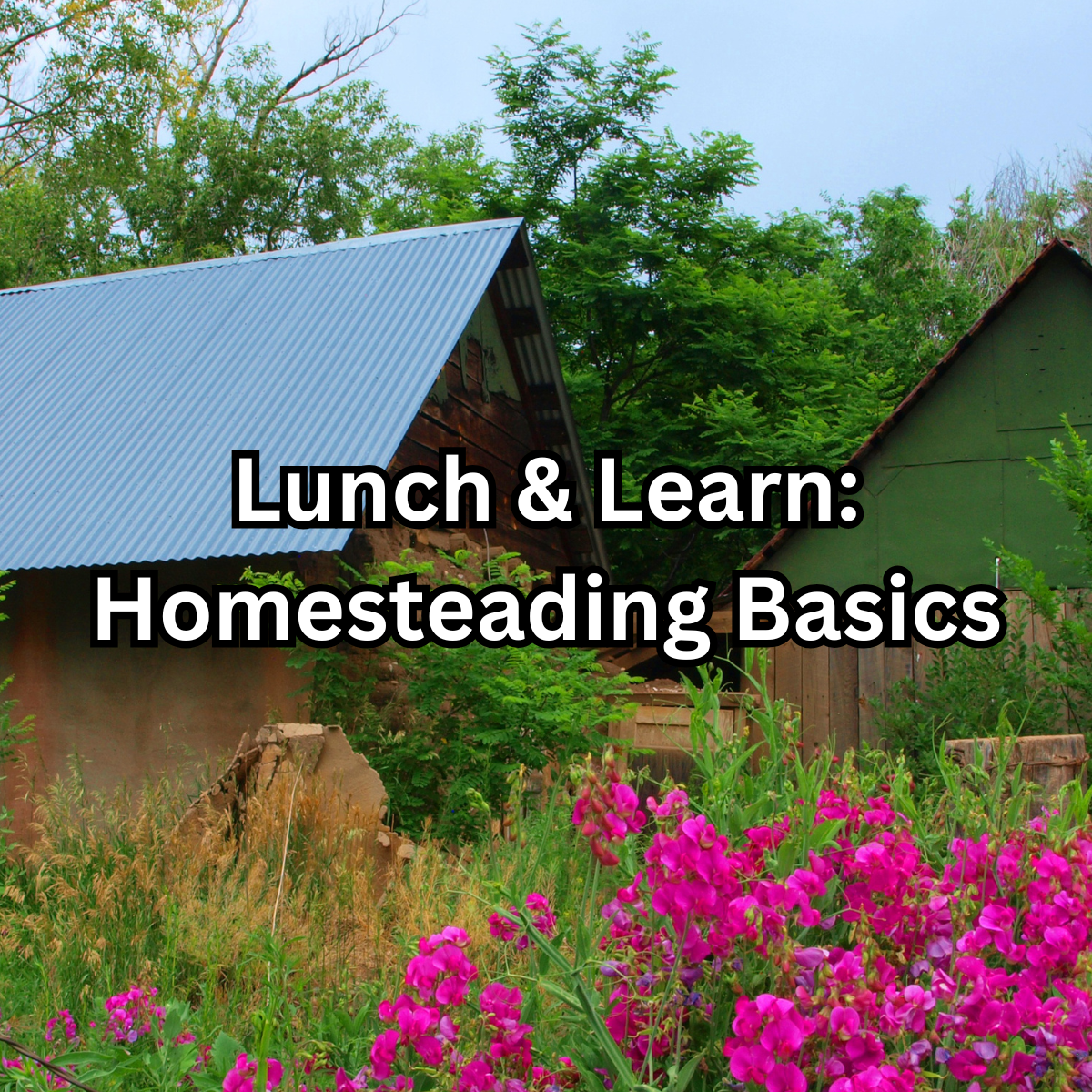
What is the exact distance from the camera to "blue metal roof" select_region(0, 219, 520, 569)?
8141 mm

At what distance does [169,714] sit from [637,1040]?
22.2ft

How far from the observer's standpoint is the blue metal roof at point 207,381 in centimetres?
814

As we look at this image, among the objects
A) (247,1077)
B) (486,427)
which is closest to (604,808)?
(247,1077)

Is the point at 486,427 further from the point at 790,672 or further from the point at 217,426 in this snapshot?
the point at 790,672

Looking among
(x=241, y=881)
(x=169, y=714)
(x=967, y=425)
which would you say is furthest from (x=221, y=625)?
(x=967, y=425)

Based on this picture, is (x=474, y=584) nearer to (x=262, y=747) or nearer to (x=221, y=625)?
(x=221, y=625)

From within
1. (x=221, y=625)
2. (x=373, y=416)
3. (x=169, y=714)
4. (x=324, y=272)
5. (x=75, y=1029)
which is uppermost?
(x=324, y=272)

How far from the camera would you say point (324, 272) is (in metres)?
11.3

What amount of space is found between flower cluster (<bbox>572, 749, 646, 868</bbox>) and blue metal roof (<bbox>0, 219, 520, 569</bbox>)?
17.7 feet

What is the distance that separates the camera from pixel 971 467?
32.1ft

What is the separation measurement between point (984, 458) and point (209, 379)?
648 cm

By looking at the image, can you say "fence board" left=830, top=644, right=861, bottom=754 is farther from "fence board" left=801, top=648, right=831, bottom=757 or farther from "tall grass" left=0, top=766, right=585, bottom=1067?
"tall grass" left=0, top=766, right=585, bottom=1067

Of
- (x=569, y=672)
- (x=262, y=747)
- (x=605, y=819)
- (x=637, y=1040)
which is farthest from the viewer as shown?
(x=569, y=672)

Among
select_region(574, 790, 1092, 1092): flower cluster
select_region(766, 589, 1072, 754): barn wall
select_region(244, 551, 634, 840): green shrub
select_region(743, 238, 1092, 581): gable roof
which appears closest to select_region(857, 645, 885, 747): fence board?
select_region(766, 589, 1072, 754): barn wall
